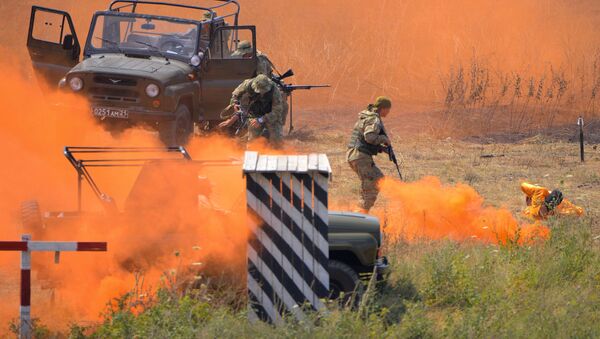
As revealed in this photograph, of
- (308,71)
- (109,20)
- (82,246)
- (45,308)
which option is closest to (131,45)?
(109,20)

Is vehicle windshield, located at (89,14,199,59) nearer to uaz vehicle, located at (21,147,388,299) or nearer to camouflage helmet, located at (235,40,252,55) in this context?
camouflage helmet, located at (235,40,252,55)

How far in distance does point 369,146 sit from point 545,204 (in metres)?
2.14

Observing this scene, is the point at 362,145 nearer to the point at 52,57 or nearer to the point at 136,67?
the point at 136,67

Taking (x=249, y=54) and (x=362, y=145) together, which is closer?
(x=362, y=145)

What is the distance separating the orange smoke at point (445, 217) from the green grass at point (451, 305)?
1.21 m

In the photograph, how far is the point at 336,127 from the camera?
2269 centimetres

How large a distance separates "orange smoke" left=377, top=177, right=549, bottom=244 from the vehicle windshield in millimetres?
4098

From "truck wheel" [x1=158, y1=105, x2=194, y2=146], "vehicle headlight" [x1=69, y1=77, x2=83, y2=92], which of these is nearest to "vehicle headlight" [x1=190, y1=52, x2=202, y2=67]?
"truck wheel" [x1=158, y1=105, x2=194, y2=146]

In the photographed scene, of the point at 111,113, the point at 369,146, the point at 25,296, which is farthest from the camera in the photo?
the point at 111,113

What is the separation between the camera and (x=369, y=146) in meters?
11.6

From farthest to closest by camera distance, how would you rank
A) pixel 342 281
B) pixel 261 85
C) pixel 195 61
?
pixel 195 61, pixel 261 85, pixel 342 281

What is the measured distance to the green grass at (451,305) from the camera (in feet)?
21.5

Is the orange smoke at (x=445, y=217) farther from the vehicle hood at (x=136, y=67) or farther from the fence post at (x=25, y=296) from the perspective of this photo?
the fence post at (x=25, y=296)

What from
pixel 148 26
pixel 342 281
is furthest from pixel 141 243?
pixel 148 26
